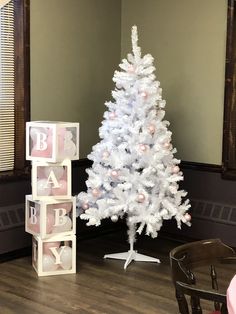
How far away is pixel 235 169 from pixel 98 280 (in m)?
1.71

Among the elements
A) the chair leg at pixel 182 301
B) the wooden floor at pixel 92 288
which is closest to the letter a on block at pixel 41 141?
the wooden floor at pixel 92 288

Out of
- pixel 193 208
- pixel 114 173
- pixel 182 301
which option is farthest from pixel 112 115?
pixel 182 301

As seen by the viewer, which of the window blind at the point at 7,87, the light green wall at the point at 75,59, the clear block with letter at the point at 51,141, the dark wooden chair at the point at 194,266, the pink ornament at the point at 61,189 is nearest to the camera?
the dark wooden chair at the point at 194,266

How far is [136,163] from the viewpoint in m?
4.26

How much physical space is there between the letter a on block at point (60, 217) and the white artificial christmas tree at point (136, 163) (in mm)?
220

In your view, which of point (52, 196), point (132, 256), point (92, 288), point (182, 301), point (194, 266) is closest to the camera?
point (182, 301)

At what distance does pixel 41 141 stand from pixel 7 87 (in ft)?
2.62

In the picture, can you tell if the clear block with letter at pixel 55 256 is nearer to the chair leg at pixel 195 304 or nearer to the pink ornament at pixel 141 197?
the pink ornament at pixel 141 197

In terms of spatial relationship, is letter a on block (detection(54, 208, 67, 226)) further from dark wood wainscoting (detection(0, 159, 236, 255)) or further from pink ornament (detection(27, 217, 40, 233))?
dark wood wainscoting (detection(0, 159, 236, 255))

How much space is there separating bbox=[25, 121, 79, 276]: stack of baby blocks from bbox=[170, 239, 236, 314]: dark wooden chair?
5.90 feet

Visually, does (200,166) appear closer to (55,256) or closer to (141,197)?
(141,197)

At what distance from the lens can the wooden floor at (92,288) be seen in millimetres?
3471

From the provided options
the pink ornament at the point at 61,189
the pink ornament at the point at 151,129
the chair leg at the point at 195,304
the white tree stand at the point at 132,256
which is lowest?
the white tree stand at the point at 132,256

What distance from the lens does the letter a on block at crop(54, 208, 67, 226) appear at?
4.06 m
